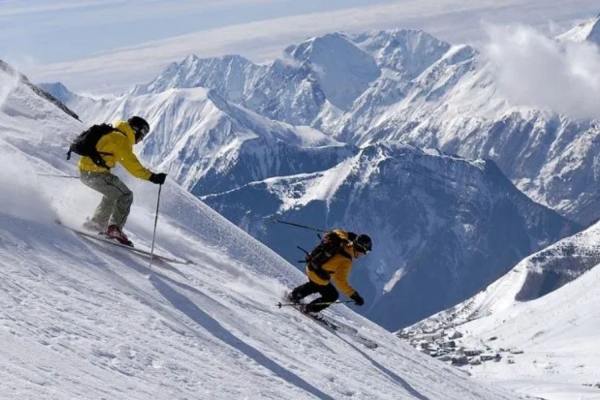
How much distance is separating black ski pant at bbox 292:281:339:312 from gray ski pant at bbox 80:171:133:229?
17.2 ft

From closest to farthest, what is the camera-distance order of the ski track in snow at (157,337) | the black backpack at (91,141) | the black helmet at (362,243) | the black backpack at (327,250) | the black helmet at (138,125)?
the ski track in snow at (157,337), the black backpack at (91,141), the black helmet at (138,125), the black helmet at (362,243), the black backpack at (327,250)

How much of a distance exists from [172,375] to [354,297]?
28.3 feet

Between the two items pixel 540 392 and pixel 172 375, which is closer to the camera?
pixel 172 375

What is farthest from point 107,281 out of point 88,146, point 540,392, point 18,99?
point 540,392

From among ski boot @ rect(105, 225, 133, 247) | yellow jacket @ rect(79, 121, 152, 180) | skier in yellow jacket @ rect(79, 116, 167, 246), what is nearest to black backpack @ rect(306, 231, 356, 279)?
skier in yellow jacket @ rect(79, 116, 167, 246)

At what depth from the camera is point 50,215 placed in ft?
63.4

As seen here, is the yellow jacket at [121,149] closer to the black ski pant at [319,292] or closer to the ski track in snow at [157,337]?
the ski track in snow at [157,337]

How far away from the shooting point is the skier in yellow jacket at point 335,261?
2053 centimetres

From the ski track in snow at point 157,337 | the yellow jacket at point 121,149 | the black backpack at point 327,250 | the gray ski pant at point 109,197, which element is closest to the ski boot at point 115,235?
the gray ski pant at point 109,197

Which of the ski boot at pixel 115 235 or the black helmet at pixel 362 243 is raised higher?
the black helmet at pixel 362 243

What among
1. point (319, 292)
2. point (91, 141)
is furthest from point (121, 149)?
point (319, 292)

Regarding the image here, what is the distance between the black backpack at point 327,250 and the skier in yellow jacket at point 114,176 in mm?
4416

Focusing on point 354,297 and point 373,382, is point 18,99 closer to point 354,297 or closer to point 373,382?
point 354,297

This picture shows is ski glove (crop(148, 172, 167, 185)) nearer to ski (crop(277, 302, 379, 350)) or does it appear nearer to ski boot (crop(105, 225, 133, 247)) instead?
ski boot (crop(105, 225, 133, 247))
